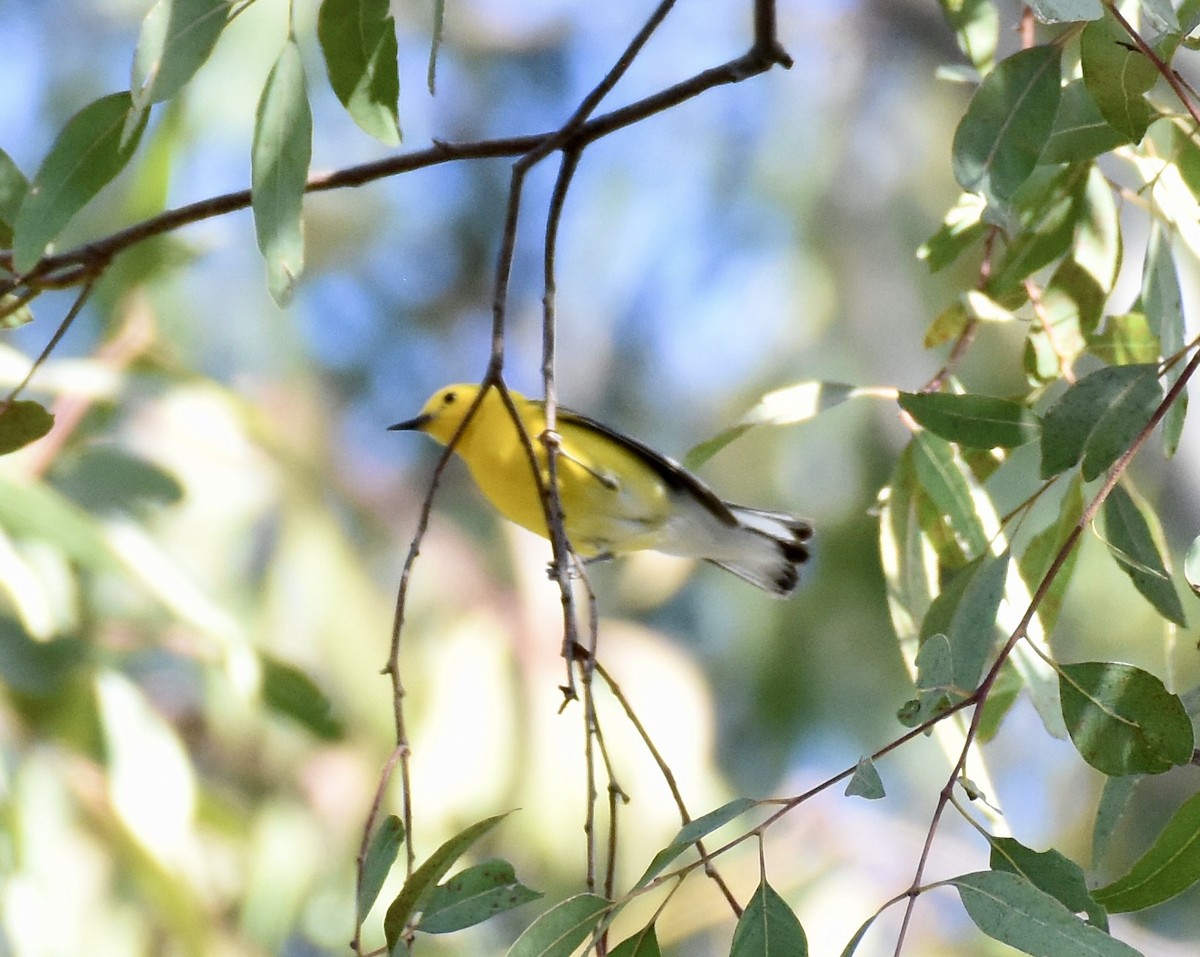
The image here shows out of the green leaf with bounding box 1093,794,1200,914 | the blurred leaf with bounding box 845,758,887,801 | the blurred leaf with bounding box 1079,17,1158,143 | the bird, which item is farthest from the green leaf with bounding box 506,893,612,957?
the bird

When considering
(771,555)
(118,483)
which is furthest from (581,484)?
(118,483)

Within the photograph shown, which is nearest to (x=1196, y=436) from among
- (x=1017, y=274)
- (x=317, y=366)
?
(x=1017, y=274)


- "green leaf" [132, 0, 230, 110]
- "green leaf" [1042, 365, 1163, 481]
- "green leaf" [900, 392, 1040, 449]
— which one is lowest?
"green leaf" [1042, 365, 1163, 481]

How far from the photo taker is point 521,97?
5453 millimetres

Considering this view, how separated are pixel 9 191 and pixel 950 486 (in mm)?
926

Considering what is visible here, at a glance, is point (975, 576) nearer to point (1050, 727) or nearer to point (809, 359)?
point (1050, 727)

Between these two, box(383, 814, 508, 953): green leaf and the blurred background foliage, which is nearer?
box(383, 814, 508, 953): green leaf

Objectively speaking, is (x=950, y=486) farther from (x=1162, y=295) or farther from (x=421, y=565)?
(x=421, y=565)

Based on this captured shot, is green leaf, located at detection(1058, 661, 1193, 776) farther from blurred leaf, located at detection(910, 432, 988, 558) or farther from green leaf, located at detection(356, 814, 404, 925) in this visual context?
green leaf, located at detection(356, 814, 404, 925)

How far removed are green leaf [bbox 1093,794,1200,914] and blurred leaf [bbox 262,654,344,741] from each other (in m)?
1.31

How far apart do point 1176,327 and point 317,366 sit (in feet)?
11.7

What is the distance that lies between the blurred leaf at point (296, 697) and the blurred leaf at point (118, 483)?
348mm

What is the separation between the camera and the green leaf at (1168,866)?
1064 mm

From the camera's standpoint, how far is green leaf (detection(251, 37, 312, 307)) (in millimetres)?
1082
